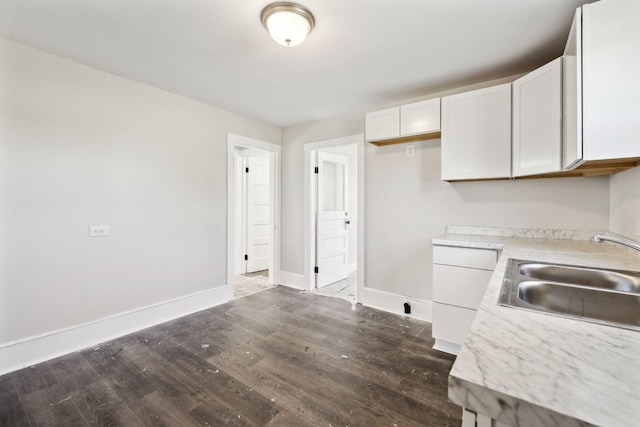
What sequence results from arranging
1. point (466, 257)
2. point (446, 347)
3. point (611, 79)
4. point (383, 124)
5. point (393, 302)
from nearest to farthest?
1. point (611, 79)
2. point (466, 257)
3. point (446, 347)
4. point (383, 124)
5. point (393, 302)

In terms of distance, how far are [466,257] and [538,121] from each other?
1130mm

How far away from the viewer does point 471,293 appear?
2.20m

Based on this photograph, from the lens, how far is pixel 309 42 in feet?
6.77

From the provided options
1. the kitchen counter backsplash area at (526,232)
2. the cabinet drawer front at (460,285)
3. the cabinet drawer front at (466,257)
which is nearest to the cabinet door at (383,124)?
the kitchen counter backsplash area at (526,232)

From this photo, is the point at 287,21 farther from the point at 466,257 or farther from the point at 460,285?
Result: the point at 460,285

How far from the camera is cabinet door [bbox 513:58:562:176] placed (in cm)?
186

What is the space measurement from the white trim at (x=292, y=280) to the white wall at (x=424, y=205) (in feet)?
3.63

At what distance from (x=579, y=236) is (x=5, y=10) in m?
4.46

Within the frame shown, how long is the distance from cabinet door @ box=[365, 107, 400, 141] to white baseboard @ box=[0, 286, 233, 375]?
271 cm

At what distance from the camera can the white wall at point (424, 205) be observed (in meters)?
2.30

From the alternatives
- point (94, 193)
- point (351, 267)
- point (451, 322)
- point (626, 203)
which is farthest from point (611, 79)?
point (351, 267)

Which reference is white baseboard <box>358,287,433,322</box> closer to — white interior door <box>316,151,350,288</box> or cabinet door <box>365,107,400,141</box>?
white interior door <box>316,151,350,288</box>

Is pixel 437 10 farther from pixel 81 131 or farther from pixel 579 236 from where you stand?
pixel 81 131

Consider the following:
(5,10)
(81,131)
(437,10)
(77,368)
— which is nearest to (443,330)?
(437,10)
